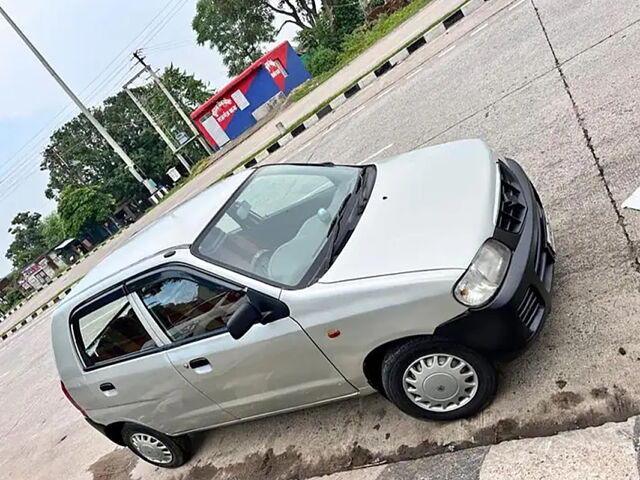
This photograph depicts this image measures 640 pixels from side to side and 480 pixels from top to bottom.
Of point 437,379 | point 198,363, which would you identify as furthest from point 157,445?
point 437,379

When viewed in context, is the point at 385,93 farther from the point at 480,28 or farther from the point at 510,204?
the point at 510,204

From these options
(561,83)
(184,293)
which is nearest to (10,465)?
(184,293)

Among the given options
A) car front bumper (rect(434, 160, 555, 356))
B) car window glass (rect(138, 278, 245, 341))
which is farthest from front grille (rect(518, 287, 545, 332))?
car window glass (rect(138, 278, 245, 341))

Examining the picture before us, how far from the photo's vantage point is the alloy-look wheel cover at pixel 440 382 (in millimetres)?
2754

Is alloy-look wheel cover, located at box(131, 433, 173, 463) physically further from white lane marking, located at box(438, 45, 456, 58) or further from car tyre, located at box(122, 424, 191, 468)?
white lane marking, located at box(438, 45, 456, 58)

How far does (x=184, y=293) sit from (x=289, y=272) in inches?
28.5

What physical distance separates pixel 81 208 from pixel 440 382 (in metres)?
42.7

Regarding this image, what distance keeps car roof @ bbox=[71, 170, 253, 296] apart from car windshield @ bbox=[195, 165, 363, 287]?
97mm

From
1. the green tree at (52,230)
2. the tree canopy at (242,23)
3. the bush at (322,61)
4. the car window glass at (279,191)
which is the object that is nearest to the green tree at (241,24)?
the tree canopy at (242,23)

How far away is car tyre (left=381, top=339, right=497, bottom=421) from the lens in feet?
8.91

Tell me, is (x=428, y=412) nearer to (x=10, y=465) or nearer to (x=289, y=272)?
(x=289, y=272)

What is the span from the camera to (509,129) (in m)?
5.71

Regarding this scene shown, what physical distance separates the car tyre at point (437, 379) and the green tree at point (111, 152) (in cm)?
4322

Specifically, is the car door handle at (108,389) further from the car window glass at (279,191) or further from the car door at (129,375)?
the car window glass at (279,191)
